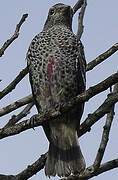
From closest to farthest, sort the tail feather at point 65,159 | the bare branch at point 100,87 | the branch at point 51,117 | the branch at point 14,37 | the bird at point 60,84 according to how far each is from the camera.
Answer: the bare branch at point 100,87
the branch at point 51,117
the branch at point 14,37
the tail feather at point 65,159
the bird at point 60,84

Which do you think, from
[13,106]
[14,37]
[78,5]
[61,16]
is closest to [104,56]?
[14,37]

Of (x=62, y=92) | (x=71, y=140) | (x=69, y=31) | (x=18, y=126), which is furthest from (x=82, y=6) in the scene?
(x=18, y=126)

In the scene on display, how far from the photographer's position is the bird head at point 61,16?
5961 mm

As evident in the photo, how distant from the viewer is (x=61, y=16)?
6.00 meters

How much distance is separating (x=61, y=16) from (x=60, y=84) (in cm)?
130

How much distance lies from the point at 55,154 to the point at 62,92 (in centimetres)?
73

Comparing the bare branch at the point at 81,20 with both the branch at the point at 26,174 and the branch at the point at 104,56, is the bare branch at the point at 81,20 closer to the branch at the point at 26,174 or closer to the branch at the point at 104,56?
the branch at the point at 104,56

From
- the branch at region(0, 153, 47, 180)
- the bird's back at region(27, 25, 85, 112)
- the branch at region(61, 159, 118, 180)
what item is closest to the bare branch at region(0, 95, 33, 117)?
the branch at region(0, 153, 47, 180)

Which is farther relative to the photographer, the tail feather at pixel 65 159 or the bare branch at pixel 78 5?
the bare branch at pixel 78 5

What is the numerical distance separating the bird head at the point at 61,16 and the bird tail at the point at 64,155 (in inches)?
59.8

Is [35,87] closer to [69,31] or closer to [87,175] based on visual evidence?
[69,31]

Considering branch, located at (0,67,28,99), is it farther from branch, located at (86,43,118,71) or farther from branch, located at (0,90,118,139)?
branch, located at (86,43,118,71)

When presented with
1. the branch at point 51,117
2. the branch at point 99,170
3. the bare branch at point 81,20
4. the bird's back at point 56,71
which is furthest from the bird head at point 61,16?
the branch at point 99,170

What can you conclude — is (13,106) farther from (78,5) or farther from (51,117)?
(78,5)
